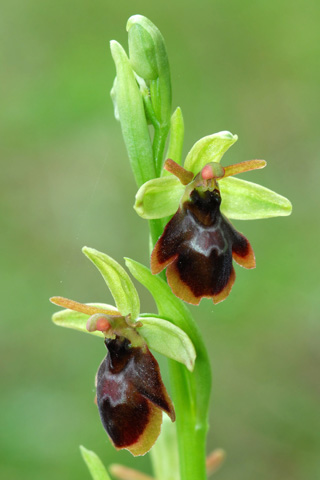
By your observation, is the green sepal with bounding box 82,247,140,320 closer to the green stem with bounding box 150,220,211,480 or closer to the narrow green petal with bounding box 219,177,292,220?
the green stem with bounding box 150,220,211,480

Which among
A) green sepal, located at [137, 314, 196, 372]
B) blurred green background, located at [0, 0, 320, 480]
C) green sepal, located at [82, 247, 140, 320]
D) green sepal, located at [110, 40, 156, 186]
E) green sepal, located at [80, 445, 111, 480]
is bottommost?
blurred green background, located at [0, 0, 320, 480]

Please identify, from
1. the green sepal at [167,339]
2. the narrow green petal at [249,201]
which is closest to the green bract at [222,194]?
the narrow green petal at [249,201]

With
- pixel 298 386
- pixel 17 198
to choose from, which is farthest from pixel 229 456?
pixel 17 198

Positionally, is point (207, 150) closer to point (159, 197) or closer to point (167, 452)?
point (159, 197)

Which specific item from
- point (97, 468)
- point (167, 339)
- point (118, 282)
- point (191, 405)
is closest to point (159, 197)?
point (118, 282)

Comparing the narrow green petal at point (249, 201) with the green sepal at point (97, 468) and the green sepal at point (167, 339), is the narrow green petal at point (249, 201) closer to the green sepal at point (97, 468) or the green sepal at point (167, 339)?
the green sepal at point (167, 339)

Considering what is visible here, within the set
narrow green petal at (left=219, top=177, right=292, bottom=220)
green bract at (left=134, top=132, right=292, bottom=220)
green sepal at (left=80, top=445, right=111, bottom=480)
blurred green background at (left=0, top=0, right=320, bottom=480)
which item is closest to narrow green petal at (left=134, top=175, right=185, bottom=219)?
green bract at (left=134, top=132, right=292, bottom=220)

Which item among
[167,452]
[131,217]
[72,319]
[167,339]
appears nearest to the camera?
[167,339]

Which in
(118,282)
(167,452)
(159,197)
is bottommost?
(167,452)
